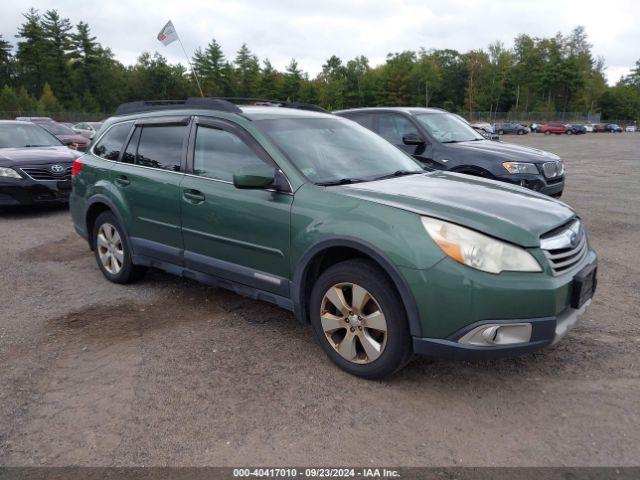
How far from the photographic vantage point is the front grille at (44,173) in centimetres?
893

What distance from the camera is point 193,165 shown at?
14.6ft

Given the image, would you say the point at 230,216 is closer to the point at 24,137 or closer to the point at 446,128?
the point at 446,128

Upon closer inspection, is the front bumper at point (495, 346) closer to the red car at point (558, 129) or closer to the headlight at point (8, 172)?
the headlight at point (8, 172)

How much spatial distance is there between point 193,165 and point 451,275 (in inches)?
94.9

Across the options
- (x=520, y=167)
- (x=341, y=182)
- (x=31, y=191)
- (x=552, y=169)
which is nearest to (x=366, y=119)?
(x=520, y=167)

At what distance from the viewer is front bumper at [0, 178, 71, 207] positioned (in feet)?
28.8

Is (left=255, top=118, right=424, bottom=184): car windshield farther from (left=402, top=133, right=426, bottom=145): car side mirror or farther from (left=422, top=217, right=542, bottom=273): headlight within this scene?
(left=402, top=133, right=426, bottom=145): car side mirror

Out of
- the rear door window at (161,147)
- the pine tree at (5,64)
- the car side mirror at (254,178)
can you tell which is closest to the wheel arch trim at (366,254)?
the car side mirror at (254,178)

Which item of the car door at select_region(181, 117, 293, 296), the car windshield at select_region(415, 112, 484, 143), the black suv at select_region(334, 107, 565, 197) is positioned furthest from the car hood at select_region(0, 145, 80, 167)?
the car windshield at select_region(415, 112, 484, 143)

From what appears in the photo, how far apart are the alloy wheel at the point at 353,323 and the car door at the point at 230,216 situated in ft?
1.38

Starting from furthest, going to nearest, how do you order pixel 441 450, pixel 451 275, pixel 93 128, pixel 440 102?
pixel 440 102, pixel 93 128, pixel 451 275, pixel 441 450

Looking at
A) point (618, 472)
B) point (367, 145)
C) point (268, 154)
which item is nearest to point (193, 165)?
point (268, 154)

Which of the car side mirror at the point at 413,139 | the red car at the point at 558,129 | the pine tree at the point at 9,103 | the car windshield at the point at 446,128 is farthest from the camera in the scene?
the pine tree at the point at 9,103

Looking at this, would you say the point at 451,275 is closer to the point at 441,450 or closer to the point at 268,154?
the point at 441,450
